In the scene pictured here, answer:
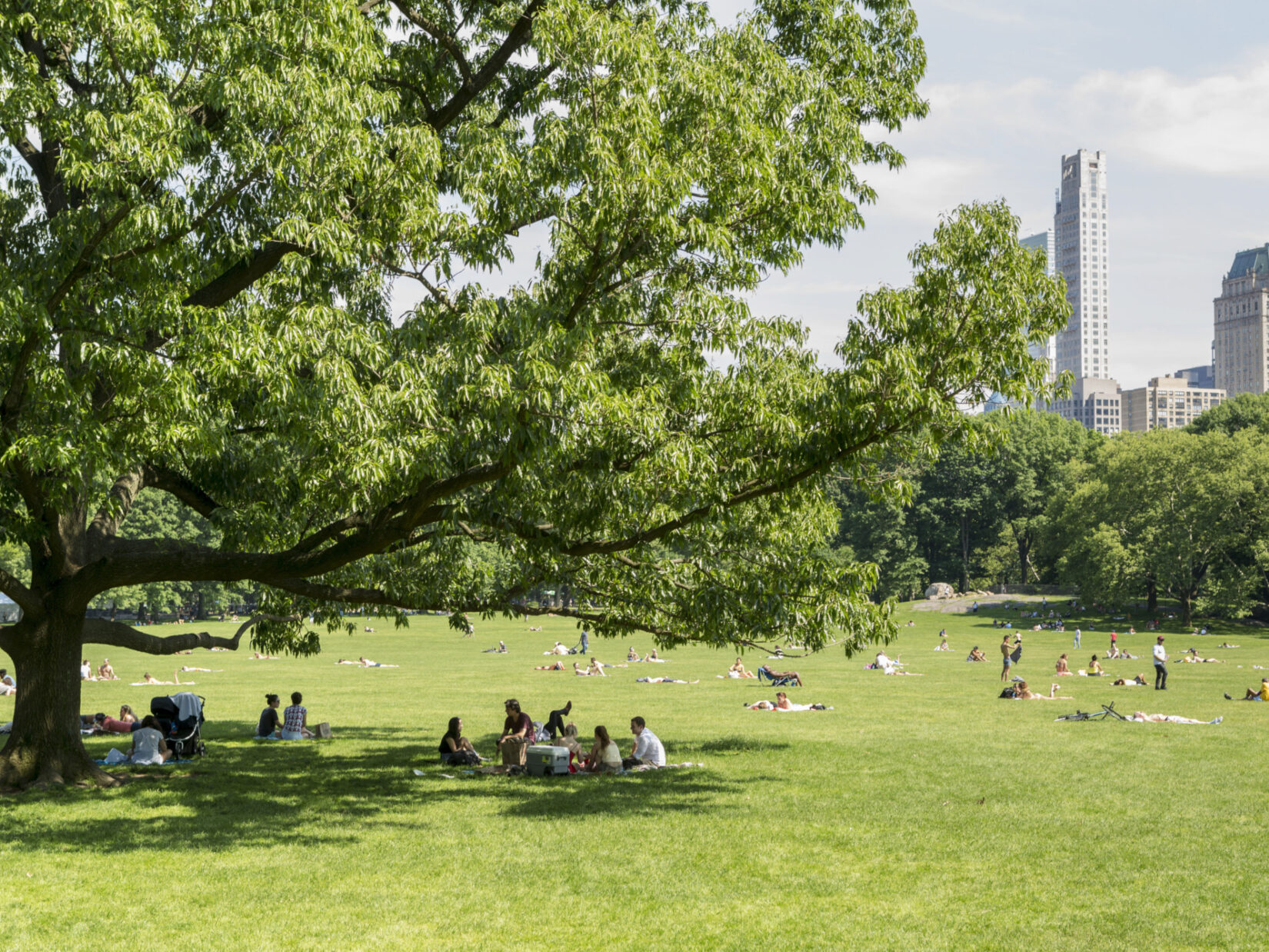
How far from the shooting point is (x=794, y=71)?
13.5 m

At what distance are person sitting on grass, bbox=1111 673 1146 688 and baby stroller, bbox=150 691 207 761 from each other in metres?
26.5

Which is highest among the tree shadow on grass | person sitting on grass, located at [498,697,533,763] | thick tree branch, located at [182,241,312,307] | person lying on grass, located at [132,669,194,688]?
thick tree branch, located at [182,241,312,307]

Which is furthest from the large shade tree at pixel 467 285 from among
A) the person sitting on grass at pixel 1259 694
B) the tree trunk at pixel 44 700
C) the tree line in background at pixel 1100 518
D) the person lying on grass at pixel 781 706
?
the tree line in background at pixel 1100 518

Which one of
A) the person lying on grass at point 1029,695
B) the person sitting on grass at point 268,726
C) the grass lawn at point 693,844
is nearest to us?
the grass lawn at point 693,844

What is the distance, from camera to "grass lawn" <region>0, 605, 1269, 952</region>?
31.0 ft

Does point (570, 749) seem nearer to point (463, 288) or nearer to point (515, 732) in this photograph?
point (515, 732)

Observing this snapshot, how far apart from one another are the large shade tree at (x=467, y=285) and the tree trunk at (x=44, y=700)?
184 centimetres

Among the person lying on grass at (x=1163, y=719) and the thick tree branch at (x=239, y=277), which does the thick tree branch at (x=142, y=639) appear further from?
the person lying on grass at (x=1163, y=719)

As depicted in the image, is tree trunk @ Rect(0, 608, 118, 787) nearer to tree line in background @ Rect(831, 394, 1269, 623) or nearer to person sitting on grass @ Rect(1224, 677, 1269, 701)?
person sitting on grass @ Rect(1224, 677, 1269, 701)

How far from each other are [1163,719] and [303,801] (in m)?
18.9

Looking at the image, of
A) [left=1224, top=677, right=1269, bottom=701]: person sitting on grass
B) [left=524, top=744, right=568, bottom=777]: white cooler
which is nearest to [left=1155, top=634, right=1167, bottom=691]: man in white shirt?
[left=1224, top=677, right=1269, bottom=701]: person sitting on grass

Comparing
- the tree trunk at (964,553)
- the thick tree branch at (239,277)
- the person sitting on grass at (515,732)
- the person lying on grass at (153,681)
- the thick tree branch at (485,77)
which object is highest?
the thick tree branch at (485,77)

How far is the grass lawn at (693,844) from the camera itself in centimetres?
945

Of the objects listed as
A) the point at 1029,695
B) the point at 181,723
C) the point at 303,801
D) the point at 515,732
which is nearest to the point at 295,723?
the point at 181,723
